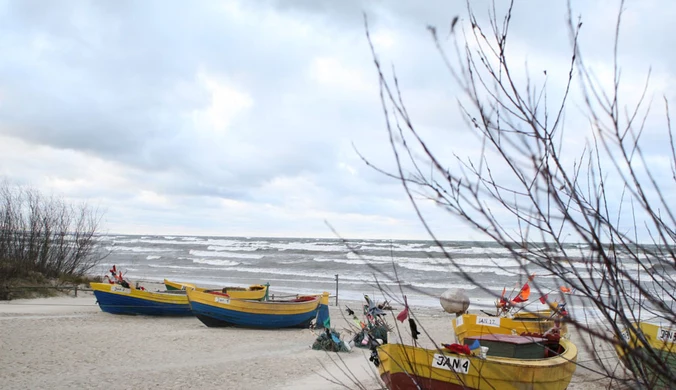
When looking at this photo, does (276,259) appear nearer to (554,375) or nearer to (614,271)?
(554,375)

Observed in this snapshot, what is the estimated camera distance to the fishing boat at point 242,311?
48.5ft

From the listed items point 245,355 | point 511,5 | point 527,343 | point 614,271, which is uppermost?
point 511,5

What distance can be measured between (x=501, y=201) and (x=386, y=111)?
56cm

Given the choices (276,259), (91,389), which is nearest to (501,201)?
(91,389)

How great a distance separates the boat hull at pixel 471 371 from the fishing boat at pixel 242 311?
919 cm

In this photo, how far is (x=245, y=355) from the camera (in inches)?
447

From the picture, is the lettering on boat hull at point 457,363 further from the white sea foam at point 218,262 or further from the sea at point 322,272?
the white sea foam at point 218,262

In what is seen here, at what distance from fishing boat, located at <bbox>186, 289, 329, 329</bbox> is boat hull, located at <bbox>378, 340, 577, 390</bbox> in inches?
362

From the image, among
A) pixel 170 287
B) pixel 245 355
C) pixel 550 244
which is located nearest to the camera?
pixel 550 244

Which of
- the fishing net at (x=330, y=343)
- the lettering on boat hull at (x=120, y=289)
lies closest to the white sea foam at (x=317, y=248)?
the lettering on boat hull at (x=120, y=289)

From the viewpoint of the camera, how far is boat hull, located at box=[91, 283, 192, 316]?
1641 cm

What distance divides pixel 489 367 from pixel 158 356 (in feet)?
24.2

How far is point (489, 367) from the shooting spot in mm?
5773

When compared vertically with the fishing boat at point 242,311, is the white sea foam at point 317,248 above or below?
above
